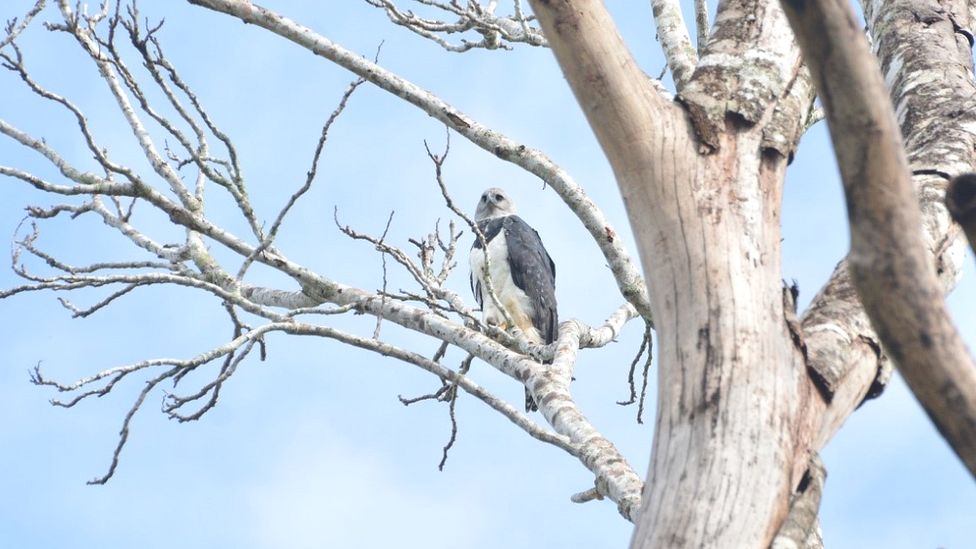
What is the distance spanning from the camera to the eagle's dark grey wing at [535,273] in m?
9.36

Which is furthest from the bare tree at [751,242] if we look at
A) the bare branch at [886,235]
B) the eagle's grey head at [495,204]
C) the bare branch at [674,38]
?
the eagle's grey head at [495,204]

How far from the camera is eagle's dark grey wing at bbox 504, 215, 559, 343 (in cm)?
936

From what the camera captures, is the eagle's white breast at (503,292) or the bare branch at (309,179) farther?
the eagle's white breast at (503,292)

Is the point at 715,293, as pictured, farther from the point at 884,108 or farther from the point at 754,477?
the point at 884,108

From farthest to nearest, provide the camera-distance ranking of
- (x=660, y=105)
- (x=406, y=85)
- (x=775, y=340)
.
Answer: (x=406, y=85) < (x=660, y=105) < (x=775, y=340)

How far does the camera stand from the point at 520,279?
952cm

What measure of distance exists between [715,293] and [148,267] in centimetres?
372

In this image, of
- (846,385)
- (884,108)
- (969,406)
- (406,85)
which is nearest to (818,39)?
(884,108)

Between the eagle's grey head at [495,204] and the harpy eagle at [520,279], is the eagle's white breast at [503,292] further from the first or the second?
the eagle's grey head at [495,204]

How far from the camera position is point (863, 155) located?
1.72 meters

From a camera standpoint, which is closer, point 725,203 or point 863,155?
point 863,155

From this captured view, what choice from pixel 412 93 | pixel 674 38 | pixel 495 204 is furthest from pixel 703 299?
pixel 495 204

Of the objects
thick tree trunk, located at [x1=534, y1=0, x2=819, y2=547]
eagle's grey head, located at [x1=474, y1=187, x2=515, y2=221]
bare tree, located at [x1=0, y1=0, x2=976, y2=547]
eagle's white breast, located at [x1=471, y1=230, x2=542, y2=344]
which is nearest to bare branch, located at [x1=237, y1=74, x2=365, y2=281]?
bare tree, located at [x1=0, y1=0, x2=976, y2=547]

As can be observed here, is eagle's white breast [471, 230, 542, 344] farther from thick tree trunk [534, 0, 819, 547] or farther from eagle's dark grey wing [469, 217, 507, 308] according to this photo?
thick tree trunk [534, 0, 819, 547]
